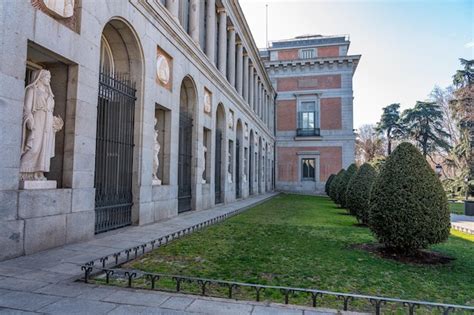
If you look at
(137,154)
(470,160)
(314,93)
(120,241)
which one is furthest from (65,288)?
(314,93)

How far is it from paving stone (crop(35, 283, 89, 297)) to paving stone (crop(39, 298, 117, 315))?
190 millimetres

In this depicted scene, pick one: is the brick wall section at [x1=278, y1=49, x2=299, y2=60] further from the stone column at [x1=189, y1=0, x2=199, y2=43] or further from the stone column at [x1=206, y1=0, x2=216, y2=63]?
the stone column at [x1=189, y1=0, x2=199, y2=43]

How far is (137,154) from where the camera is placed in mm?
9031

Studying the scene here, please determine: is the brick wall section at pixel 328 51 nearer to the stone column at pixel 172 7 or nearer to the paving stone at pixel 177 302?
the stone column at pixel 172 7

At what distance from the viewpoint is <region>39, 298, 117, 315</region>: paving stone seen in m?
3.16

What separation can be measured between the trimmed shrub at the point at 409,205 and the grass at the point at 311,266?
1.72ft

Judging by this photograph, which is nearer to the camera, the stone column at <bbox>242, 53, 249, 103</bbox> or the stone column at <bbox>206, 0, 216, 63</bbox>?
the stone column at <bbox>206, 0, 216, 63</bbox>

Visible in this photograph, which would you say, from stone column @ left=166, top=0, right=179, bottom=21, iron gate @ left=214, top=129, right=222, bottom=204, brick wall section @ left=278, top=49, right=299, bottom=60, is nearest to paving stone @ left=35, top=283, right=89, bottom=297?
stone column @ left=166, top=0, right=179, bottom=21

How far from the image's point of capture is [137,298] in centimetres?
354

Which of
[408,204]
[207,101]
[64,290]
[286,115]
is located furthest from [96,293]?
[286,115]

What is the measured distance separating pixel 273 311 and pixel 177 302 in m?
1.04

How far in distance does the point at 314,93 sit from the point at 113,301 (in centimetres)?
3572

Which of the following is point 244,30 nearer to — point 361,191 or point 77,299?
point 361,191

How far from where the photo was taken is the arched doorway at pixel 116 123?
303 inches
